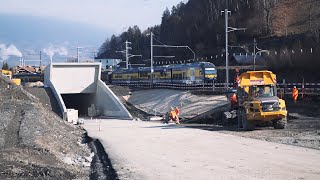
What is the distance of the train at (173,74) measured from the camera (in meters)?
59.8

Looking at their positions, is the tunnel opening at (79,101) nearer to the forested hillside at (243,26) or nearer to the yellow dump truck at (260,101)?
the forested hillside at (243,26)

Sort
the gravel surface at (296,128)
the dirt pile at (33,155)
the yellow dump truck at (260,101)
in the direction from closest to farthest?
the dirt pile at (33,155) → the gravel surface at (296,128) → the yellow dump truck at (260,101)

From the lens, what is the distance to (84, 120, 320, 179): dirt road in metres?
12.1

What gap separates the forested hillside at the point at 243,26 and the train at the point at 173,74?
800 cm

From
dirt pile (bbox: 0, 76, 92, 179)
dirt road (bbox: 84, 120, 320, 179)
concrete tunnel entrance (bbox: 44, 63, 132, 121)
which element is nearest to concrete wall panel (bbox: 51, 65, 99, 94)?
concrete tunnel entrance (bbox: 44, 63, 132, 121)

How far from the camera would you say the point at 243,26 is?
97.8m

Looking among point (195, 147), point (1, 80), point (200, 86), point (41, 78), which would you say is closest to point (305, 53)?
point (200, 86)

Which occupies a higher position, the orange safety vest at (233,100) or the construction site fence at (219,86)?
the construction site fence at (219,86)

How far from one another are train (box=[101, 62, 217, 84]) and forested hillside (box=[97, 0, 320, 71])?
8.00 metres

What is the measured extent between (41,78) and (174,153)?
8329 cm

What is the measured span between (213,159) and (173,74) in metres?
51.8

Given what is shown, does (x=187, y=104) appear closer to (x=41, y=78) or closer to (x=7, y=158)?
(x=7, y=158)

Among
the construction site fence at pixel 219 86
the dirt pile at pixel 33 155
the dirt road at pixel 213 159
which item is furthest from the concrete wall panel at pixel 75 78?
the dirt road at pixel 213 159

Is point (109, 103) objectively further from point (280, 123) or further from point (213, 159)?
point (213, 159)
